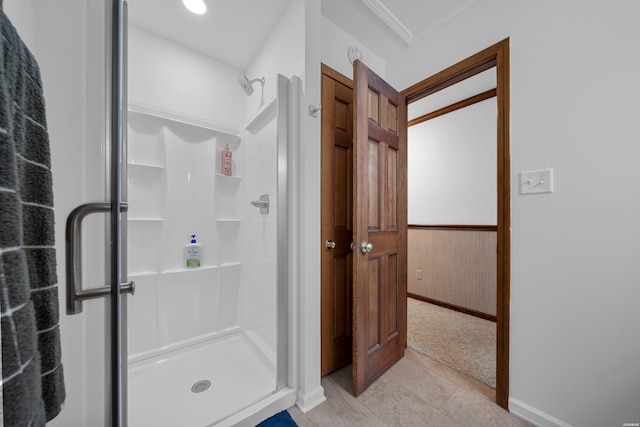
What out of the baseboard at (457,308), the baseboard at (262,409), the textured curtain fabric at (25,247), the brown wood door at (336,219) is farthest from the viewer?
the baseboard at (457,308)

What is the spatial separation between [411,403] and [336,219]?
119 centimetres

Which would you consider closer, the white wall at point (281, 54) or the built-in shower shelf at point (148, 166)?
the white wall at point (281, 54)

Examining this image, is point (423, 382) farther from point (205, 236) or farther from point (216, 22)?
point (216, 22)

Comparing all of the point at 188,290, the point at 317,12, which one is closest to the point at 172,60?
the point at 317,12

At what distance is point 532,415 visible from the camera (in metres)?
1.22

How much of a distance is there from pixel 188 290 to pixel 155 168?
1.02 m

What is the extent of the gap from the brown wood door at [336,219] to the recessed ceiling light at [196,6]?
86cm

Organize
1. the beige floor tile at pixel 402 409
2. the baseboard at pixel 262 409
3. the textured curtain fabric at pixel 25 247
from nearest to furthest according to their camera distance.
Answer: the textured curtain fabric at pixel 25 247 < the baseboard at pixel 262 409 < the beige floor tile at pixel 402 409

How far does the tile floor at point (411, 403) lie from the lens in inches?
48.4

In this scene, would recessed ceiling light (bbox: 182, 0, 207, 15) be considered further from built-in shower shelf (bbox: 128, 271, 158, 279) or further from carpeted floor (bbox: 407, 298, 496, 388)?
carpeted floor (bbox: 407, 298, 496, 388)

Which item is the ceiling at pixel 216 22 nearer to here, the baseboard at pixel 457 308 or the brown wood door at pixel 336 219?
the brown wood door at pixel 336 219

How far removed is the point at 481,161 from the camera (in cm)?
268

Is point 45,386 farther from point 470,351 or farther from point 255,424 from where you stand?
point 470,351

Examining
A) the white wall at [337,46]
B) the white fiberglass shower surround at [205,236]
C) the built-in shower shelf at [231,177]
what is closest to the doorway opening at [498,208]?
the white wall at [337,46]
